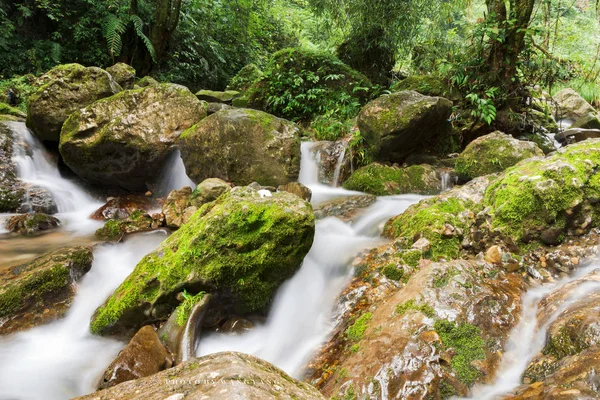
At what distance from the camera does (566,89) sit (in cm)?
1189

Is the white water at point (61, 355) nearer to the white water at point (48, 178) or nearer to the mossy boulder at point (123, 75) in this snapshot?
the white water at point (48, 178)

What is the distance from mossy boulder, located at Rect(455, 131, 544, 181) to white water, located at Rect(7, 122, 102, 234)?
679 centimetres

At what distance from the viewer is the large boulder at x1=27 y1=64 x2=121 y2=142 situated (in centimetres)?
694

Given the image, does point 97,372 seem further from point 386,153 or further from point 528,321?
point 386,153

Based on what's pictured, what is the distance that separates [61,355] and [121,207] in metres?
3.97

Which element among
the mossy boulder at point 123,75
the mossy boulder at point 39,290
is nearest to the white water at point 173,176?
the mossy boulder at point 39,290

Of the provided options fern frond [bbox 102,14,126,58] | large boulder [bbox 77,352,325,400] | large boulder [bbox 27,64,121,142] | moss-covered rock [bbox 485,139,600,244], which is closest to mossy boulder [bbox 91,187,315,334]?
large boulder [bbox 77,352,325,400]

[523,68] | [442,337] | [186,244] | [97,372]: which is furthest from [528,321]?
[523,68]

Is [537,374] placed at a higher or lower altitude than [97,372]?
higher

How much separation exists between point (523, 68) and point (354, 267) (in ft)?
20.9

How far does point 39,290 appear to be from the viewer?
3.40 meters

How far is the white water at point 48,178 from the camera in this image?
6.64 m

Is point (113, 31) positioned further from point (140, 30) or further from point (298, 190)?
point (298, 190)

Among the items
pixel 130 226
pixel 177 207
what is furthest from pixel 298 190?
pixel 130 226
